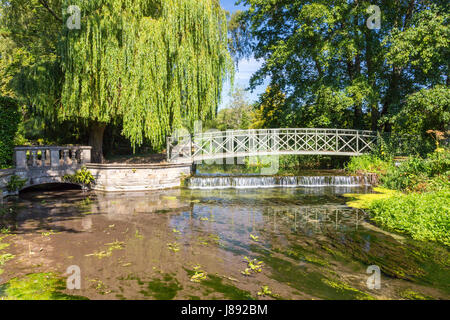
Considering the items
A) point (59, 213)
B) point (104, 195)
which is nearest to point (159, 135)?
point (104, 195)

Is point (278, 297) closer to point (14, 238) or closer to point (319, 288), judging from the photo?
point (319, 288)

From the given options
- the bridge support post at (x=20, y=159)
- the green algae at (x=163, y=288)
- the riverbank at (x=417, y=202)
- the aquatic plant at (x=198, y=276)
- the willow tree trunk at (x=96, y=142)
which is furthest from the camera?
the willow tree trunk at (x=96, y=142)

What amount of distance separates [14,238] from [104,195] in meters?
5.12

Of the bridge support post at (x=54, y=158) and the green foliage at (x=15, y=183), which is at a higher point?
the bridge support post at (x=54, y=158)

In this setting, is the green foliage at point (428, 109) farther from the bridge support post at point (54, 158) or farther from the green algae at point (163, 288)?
the bridge support post at point (54, 158)

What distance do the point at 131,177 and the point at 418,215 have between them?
10278mm

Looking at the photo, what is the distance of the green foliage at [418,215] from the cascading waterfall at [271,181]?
209 inches

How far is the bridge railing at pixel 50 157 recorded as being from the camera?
10523mm

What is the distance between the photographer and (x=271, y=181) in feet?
44.9

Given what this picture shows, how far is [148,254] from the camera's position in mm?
5211

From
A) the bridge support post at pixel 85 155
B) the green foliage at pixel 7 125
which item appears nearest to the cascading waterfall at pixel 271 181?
the bridge support post at pixel 85 155

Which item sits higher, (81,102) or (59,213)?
(81,102)

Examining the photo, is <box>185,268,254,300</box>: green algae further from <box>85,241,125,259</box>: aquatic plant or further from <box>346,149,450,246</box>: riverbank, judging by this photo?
<box>346,149,450,246</box>: riverbank
